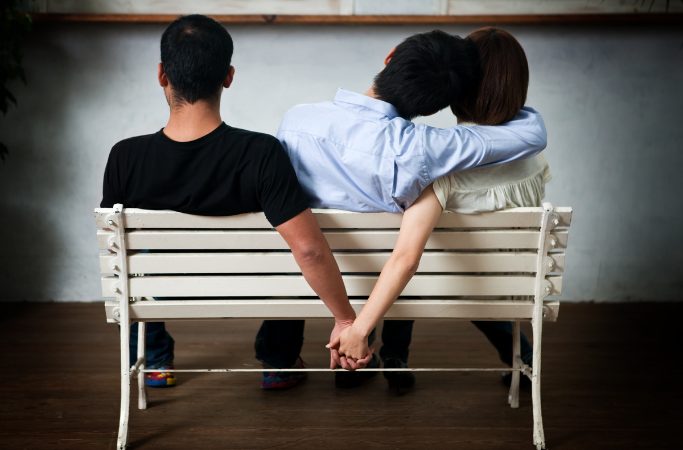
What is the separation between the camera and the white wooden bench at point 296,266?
1.82 meters

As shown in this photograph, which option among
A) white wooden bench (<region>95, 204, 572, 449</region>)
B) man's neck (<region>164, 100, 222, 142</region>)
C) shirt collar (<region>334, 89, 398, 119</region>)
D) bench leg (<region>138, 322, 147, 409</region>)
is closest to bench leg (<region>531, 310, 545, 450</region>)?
white wooden bench (<region>95, 204, 572, 449</region>)

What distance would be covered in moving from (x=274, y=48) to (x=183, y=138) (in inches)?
66.3

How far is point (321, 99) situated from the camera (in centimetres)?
347

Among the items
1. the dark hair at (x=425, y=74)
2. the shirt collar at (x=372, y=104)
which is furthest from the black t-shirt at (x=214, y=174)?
the dark hair at (x=425, y=74)

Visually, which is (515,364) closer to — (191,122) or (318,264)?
(318,264)

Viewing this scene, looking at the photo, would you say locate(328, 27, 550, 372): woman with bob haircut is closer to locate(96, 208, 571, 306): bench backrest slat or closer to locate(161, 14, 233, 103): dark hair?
locate(96, 208, 571, 306): bench backrest slat

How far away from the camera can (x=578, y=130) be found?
3.47m

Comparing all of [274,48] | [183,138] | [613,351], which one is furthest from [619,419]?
[274,48]

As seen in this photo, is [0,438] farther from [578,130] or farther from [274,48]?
[578,130]

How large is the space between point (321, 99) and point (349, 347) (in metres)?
1.90

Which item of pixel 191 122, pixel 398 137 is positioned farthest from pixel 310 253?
pixel 191 122

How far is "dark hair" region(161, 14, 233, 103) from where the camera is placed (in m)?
1.81

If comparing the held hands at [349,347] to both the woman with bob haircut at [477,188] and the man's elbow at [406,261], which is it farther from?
the man's elbow at [406,261]

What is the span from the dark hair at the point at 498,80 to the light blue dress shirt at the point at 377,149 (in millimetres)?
56
